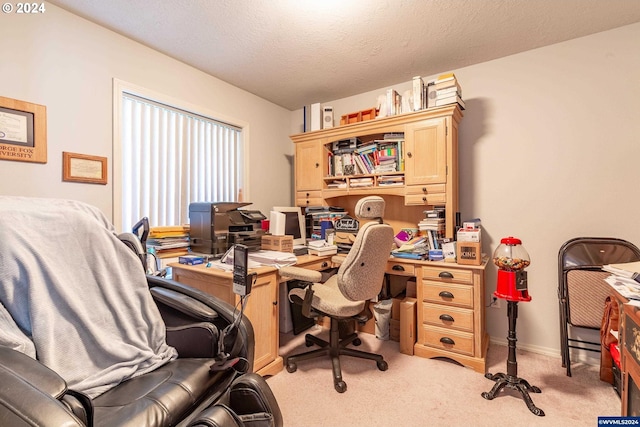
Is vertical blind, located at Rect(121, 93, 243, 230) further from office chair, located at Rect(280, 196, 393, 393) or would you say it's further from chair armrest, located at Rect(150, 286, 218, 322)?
office chair, located at Rect(280, 196, 393, 393)

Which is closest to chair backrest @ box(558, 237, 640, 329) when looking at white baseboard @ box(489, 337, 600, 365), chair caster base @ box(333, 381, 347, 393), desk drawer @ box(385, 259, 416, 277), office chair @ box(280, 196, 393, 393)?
white baseboard @ box(489, 337, 600, 365)

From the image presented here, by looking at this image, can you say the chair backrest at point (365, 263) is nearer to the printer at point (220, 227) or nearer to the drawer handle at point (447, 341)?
the drawer handle at point (447, 341)

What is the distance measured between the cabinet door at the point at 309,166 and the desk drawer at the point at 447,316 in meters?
1.57

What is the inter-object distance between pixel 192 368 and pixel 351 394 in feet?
3.60

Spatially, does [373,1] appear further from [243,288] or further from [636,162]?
[636,162]

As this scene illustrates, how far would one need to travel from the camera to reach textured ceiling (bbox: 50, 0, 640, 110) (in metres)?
1.83

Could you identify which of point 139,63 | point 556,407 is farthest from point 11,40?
point 556,407

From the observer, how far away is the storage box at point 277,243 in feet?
7.86

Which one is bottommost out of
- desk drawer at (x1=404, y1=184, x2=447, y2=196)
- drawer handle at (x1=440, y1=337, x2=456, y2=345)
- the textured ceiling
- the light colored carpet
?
the light colored carpet

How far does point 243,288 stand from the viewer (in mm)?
1148

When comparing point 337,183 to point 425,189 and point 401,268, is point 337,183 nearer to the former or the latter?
point 425,189

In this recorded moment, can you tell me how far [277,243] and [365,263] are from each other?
832 mm

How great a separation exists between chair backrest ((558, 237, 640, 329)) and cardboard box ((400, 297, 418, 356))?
106 cm

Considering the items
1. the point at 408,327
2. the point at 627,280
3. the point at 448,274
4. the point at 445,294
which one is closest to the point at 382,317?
the point at 408,327
